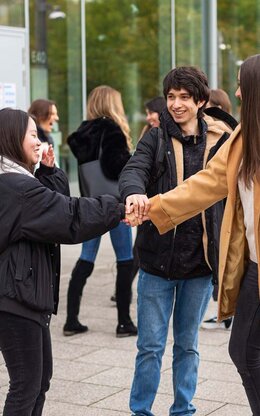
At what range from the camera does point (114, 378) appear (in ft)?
20.1

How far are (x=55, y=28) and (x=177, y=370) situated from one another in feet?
29.8

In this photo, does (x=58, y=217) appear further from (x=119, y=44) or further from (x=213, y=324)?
(x=119, y=44)

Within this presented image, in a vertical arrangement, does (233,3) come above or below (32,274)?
above

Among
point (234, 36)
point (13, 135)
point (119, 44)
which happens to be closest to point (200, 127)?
point (13, 135)

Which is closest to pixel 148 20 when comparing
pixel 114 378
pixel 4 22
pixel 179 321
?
pixel 4 22

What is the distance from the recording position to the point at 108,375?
6.20 metres

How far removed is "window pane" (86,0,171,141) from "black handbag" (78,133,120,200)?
659 centimetres

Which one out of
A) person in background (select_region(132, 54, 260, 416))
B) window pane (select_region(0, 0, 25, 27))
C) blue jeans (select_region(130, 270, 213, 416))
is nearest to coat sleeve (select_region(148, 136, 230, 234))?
person in background (select_region(132, 54, 260, 416))

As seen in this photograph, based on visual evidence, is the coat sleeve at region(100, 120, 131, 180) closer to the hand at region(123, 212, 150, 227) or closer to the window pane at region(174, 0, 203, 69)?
the hand at region(123, 212, 150, 227)

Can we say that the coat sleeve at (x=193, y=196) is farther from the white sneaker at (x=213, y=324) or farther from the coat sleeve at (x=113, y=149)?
the white sneaker at (x=213, y=324)

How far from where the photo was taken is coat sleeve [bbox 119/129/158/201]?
4.56 metres

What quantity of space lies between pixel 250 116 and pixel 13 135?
106cm

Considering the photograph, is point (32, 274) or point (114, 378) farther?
point (114, 378)

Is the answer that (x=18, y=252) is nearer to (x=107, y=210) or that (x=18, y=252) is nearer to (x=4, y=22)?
(x=107, y=210)
